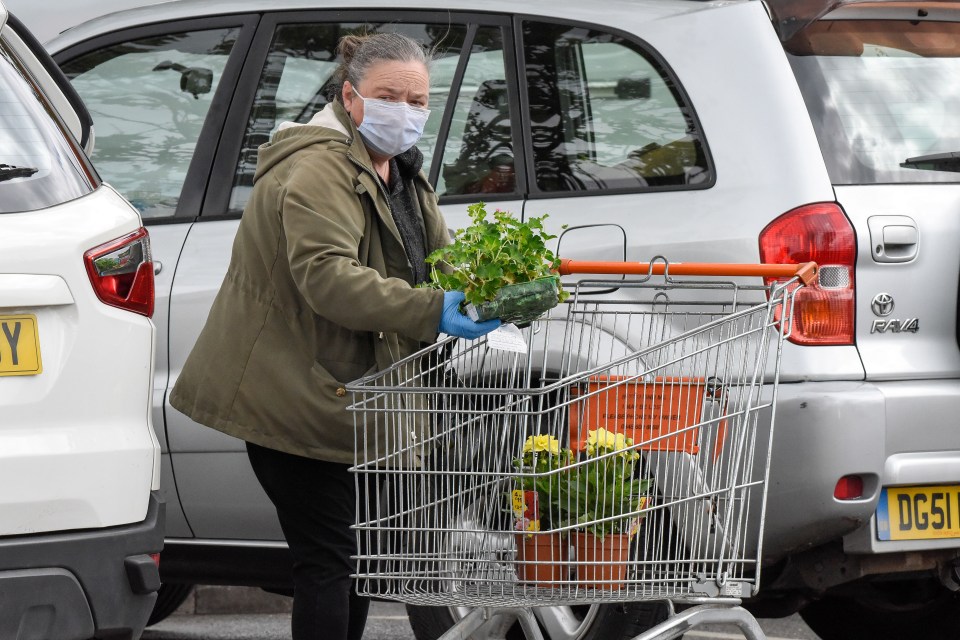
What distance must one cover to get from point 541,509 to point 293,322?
804mm

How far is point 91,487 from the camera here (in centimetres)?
307

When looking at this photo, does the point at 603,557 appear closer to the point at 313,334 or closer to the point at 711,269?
the point at 711,269

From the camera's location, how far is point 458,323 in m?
3.03

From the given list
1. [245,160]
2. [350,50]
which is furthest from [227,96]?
[350,50]

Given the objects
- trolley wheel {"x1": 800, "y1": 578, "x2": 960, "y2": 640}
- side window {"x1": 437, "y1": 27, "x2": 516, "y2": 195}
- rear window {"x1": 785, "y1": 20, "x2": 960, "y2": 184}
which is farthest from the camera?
trolley wheel {"x1": 800, "y1": 578, "x2": 960, "y2": 640}

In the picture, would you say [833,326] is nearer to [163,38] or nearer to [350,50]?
[350,50]

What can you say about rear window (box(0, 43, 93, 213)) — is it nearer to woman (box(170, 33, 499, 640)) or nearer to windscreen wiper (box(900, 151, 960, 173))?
woman (box(170, 33, 499, 640))

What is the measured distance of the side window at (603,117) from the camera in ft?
13.4

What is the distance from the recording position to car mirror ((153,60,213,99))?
4824 millimetres

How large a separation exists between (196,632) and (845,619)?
108 inches

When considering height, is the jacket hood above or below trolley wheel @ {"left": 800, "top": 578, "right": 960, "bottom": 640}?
above

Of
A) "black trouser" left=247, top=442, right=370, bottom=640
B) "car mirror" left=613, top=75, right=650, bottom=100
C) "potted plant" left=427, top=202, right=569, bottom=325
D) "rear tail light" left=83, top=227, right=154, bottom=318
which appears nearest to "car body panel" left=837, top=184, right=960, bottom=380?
"car mirror" left=613, top=75, right=650, bottom=100

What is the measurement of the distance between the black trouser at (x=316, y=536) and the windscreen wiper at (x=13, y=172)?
0.84 m

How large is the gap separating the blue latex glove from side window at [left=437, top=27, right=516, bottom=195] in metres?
1.30
